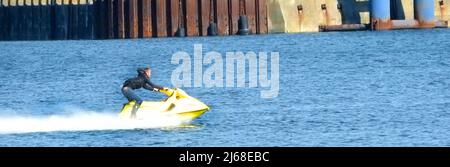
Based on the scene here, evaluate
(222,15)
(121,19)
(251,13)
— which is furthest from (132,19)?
(251,13)

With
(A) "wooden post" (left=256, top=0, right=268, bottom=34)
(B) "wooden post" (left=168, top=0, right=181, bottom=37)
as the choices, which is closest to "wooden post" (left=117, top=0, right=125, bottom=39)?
(B) "wooden post" (left=168, top=0, right=181, bottom=37)

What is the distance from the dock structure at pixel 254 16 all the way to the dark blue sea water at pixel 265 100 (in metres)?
0.68

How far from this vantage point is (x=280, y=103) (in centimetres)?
3947

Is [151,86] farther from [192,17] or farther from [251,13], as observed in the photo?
[251,13]

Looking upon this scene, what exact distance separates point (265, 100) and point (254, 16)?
39.0 m

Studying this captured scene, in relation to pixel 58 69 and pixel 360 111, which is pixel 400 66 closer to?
pixel 58 69

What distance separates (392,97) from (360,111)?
5073 mm

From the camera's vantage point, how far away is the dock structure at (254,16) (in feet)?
258

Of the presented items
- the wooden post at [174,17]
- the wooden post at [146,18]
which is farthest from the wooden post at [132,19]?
the wooden post at [174,17]

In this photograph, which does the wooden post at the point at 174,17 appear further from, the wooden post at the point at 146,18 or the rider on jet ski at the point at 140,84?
the rider on jet ski at the point at 140,84

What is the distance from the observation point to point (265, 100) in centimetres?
4081

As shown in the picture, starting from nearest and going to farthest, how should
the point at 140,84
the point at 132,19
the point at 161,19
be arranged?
the point at 140,84 < the point at 161,19 < the point at 132,19

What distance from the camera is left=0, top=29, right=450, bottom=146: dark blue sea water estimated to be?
2986 centimetres
